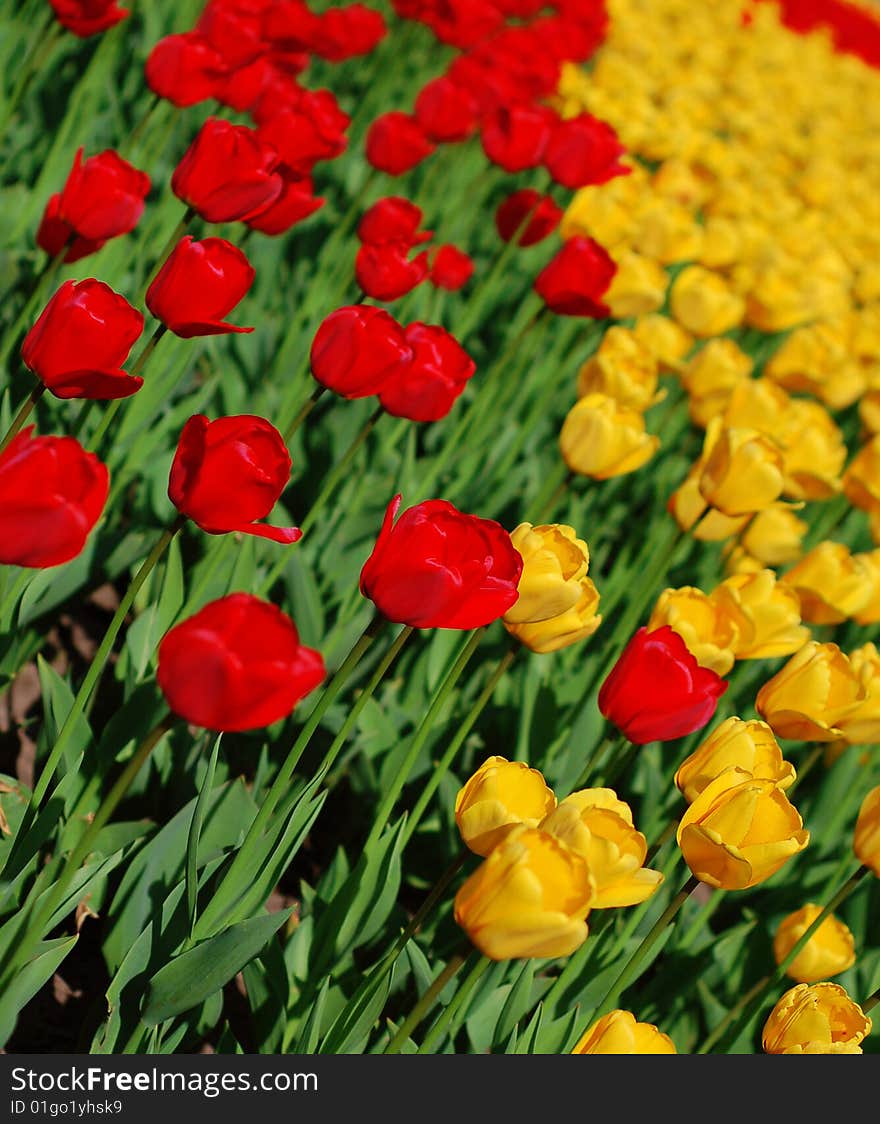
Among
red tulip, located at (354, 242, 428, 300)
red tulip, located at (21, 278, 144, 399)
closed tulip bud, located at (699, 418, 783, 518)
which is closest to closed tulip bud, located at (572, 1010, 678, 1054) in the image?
red tulip, located at (21, 278, 144, 399)

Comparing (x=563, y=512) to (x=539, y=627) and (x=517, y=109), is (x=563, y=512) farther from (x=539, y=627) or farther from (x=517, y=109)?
(x=539, y=627)

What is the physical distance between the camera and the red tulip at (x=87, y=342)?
1297 millimetres

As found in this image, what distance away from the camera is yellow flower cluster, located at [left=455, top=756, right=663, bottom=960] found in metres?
1.03

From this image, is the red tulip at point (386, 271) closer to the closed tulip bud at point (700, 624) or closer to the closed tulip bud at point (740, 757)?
the closed tulip bud at point (700, 624)

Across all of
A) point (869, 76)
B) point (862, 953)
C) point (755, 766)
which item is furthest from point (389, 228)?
point (869, 76)

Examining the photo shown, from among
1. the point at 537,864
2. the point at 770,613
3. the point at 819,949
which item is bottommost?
the point at 819,949

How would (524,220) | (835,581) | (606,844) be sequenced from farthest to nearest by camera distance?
(524,220)
(835,581)
(606,844)

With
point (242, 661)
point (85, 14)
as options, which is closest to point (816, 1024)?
point (242, 661)

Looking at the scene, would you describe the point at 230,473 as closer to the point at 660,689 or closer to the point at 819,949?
the point at 660,689

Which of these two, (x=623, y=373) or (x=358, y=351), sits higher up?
(x=358, y=351)

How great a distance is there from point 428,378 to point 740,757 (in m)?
0.69

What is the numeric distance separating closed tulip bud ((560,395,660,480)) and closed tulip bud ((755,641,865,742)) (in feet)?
1.73

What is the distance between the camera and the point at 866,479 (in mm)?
2553

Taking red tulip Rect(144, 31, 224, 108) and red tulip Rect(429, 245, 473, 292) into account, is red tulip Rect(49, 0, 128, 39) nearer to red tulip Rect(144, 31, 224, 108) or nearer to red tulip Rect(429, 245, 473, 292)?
red tulip Rect(144, 31, 224, 108)
